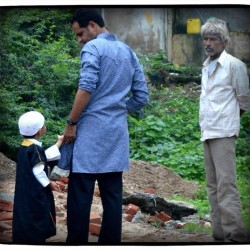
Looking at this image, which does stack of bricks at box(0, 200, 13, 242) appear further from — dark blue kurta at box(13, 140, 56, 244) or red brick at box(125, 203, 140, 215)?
red brick at box(125, 203, 140, 215)

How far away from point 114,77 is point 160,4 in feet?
1.70

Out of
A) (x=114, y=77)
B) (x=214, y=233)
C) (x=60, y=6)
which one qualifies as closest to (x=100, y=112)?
(x=114, y=77)

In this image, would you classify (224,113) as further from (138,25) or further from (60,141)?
(60,141)

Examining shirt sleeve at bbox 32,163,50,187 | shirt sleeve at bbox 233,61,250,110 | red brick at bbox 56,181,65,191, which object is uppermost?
shirt sleeve at bbox 233,61,250,110

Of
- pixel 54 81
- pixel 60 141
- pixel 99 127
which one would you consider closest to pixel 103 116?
pixel 99 127

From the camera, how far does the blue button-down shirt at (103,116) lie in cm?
602

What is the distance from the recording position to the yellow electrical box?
6234 mm

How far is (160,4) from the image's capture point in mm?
6109

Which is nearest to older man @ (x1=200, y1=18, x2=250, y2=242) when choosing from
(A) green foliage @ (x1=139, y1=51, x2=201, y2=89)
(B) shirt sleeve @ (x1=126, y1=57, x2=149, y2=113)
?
(A) green foliage @ (x1=139, y1=51, x2=201, y2=89)

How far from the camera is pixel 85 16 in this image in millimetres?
6090

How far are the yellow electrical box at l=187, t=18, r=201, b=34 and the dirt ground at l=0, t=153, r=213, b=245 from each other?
4.04ft

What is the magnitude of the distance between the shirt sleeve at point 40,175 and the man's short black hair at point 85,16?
2.89ft

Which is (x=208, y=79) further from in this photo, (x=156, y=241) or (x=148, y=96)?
(x=156, y=241)

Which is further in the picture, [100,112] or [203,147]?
[203,147]
